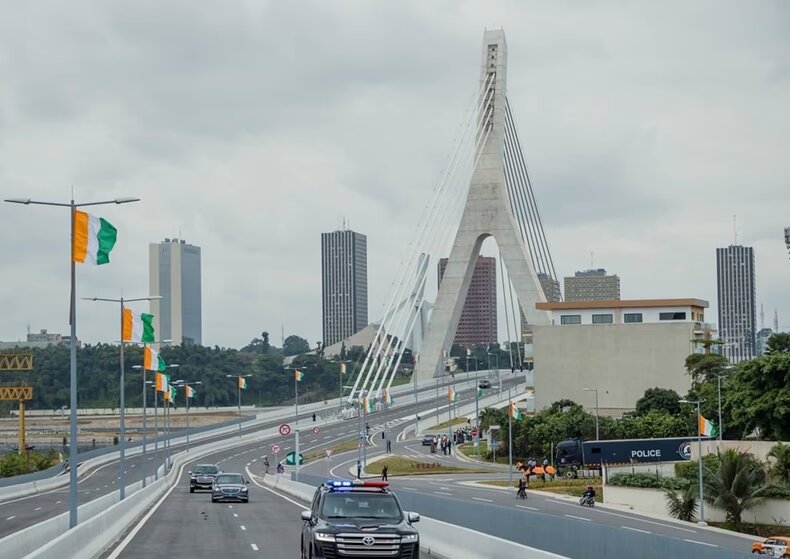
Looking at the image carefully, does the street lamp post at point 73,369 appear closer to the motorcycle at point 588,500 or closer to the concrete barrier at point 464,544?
the concrete barrier at point 464,544

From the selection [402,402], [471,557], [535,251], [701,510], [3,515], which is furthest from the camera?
[402,402]

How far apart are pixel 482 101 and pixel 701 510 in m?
94.7

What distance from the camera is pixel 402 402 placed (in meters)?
171

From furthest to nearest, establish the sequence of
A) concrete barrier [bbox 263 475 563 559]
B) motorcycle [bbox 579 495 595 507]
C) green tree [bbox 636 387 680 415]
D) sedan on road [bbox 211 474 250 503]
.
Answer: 1. green tree [bbox 636 387 680 415]
2. motorcycle [bbox 579 495 595 507]
3. sedan on road [bbox 211 474 250 503]
4. concrete barrier [bbox 263 475 563 559]

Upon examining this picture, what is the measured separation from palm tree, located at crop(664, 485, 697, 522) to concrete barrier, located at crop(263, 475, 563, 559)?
31.4 meters

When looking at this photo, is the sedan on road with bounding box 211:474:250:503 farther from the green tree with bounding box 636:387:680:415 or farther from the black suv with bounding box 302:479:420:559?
the green tree with bounding box 636:387:680:415

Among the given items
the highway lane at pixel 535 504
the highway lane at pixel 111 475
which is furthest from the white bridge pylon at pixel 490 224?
the highway lane at pixel 535 504

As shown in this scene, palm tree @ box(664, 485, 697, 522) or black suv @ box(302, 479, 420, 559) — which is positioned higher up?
black suv @ box(302, 479, 420, 559)

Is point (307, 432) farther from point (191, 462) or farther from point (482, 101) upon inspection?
point (482, 101)

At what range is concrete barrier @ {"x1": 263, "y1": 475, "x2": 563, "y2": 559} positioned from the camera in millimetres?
21906

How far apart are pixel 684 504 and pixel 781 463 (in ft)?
21.0

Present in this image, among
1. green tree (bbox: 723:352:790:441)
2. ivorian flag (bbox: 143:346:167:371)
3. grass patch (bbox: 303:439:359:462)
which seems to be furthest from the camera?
grass patch (bbox: 303:439:359:462)

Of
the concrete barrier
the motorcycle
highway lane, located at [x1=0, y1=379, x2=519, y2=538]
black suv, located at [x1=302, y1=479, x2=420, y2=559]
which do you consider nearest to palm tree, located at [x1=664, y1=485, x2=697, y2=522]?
the motorcycle

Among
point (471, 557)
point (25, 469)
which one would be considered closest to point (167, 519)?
point (471, 557)
